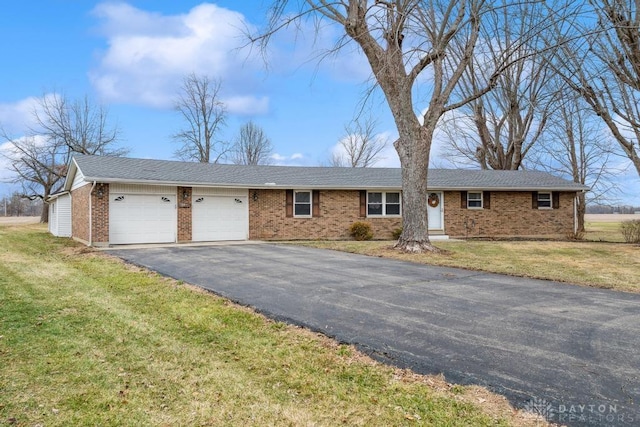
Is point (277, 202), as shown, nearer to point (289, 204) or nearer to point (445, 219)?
point (289, 204)

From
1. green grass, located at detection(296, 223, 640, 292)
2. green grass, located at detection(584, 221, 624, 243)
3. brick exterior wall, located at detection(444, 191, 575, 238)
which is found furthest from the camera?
green grass, located at detection(584, 221, 624, 243)

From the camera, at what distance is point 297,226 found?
18391 mm

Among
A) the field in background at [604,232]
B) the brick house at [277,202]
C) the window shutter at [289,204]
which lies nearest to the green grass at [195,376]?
the brick house at [277,202]

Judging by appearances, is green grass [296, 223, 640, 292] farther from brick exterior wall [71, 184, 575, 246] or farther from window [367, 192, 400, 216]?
window [367, 192, 400, 216]

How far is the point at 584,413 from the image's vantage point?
294 cm

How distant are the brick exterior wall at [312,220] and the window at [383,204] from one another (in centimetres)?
35

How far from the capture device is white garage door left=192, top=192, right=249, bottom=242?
16.8 m

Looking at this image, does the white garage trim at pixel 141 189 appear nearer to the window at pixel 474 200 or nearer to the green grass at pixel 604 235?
the window at pixel 474 200

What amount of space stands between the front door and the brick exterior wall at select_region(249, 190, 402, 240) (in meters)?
1.68

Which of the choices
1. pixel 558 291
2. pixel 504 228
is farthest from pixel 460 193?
pixel 558 291

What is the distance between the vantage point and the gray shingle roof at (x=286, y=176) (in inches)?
625

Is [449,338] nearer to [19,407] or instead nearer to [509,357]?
[509,357]

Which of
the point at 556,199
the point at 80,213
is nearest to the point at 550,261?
the point at 556,199

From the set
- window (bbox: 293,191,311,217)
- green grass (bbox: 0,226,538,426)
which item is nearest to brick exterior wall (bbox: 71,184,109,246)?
window (bbox: 293,191,311,217)
